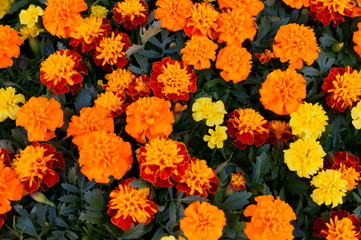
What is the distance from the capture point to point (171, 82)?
64.2 inches

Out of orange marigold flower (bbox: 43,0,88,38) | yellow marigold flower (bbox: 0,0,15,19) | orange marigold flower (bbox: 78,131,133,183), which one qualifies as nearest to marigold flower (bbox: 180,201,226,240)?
orange marigold flower (bbox: 78,131,133,183)

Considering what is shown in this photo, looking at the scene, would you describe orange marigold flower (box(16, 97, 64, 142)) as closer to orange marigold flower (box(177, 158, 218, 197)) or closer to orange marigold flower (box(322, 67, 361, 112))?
orange marigold flower (box(177, 158, 218, 197))

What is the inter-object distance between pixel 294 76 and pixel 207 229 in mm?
718

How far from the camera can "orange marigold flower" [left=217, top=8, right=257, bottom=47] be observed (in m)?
1.77

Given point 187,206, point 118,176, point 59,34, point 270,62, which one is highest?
point 59,34

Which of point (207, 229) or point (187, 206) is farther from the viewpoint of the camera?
point (187, 206)

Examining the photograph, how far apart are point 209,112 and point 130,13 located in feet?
1.88

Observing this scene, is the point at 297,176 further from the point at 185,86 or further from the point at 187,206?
the point at 185,86

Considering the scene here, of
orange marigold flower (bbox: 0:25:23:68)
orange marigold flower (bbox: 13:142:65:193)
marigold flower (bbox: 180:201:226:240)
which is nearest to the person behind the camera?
marigold flower (bbox: 180:201:226:240)

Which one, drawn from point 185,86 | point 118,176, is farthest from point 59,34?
point 118,176

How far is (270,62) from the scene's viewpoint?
190 cm

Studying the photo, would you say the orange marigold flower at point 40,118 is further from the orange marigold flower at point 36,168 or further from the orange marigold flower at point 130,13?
the orange marigold flower at point 130,13

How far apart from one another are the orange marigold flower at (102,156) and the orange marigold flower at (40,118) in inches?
6.5

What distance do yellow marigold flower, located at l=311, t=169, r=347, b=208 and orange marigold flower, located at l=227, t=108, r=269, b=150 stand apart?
26 cm
